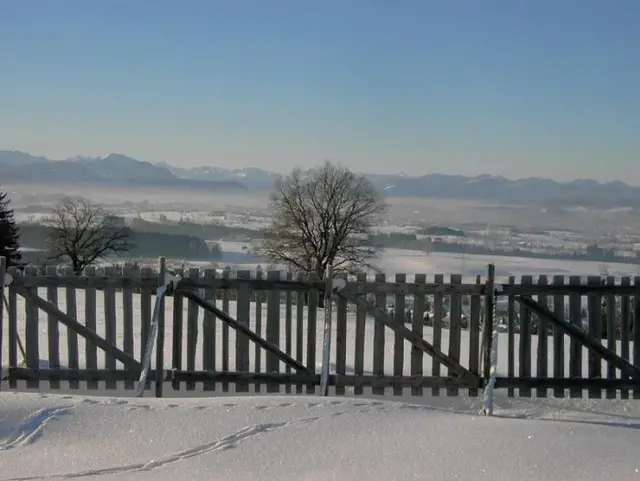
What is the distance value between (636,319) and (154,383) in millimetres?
5795

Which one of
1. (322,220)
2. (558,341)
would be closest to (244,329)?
(558,341)

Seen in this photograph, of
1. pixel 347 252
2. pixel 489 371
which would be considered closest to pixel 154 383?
pixel 489 371

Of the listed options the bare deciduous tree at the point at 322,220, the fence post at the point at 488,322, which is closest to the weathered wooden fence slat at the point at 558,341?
the fence post at the point at 488,322

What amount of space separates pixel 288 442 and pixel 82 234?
55.8 metres

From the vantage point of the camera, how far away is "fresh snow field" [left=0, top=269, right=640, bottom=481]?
4488mm

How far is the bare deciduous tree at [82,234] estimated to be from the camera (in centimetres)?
5497

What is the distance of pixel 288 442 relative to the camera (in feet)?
16.4

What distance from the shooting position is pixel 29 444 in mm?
5109

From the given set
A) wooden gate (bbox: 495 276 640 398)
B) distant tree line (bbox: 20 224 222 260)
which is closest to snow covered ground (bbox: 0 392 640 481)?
wooden gate (bbox: 495 276 640 398)

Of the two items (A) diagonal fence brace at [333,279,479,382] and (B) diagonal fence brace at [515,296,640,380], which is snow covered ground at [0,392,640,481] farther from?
(B) diagonal fence brace at [515,296,640,380]

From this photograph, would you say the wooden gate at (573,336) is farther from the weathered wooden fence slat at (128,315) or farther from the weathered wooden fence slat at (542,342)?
the weathered wooden fence slat at (128,315)

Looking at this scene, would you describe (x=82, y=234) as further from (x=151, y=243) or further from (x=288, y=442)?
(x=288, y=442)

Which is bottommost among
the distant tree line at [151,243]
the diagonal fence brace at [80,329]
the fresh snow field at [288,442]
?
the distant tree line at [151,243]

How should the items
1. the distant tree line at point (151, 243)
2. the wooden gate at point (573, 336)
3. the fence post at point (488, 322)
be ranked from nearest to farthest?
the fence post at point (488, 322) → the wooden gate at point (573, 336) → the distant tree line at point (151, 243)
